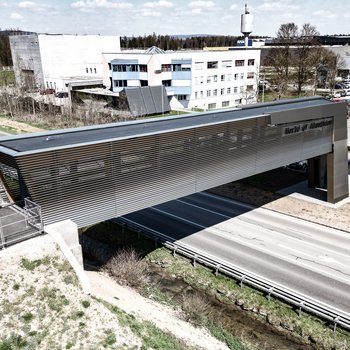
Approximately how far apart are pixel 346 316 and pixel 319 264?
4657mm

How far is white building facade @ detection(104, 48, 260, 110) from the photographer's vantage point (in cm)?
6525

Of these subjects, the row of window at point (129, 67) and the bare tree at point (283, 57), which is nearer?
the row of window at point (129, 67)

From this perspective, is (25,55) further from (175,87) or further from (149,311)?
(149,311)

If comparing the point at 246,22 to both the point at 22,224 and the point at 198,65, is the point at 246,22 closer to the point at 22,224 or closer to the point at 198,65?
the point at 198,65

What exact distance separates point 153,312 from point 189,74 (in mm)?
54723

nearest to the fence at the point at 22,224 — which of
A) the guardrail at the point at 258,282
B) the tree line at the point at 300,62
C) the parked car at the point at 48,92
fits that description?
the guardrail at the point at 258,282

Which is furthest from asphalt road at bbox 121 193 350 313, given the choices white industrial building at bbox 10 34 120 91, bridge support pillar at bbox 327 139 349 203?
white industrial building at bbox 10 34 120 91

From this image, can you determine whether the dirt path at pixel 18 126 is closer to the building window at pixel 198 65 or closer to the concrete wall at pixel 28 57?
the concrete wall at pixel 28 57

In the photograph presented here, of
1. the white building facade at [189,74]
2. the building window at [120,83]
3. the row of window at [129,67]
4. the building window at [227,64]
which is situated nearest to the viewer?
the white building facade at [189,74]

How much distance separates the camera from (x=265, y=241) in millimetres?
23719

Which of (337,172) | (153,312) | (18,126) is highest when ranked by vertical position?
(18,126)

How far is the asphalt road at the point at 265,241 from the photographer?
1973cm

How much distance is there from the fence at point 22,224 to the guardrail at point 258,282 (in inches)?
→ 389

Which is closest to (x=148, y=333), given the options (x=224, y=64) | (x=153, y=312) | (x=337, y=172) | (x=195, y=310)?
(x=153, y=312)
